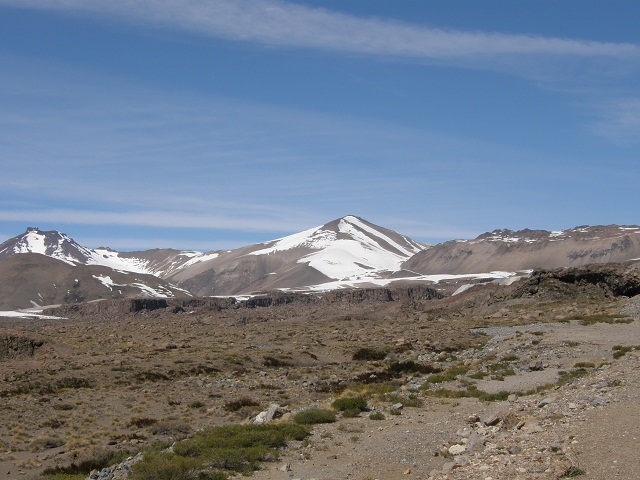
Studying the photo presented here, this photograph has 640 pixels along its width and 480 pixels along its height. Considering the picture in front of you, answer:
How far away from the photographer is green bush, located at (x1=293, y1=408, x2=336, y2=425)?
18594 millimetres

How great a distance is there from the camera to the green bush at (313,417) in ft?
61.0

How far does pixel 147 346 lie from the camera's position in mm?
50406

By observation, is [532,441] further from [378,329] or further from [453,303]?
[453,303]

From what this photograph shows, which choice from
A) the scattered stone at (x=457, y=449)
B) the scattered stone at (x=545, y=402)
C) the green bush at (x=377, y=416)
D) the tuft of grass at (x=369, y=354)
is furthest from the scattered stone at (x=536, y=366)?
the scattered stone at (x=457, y=449)

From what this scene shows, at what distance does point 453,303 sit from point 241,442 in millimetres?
68019

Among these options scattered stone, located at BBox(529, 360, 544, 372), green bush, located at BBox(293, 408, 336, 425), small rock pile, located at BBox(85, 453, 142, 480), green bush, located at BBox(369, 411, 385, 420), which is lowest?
small rock pile, located at BBox(85, 453, 142, 480)

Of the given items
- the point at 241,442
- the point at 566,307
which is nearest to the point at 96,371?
the point at 241,442

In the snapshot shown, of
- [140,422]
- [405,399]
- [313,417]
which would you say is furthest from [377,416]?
[140,422]

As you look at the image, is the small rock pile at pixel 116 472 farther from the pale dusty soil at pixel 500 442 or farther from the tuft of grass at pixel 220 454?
the pale dusty soil at pixel 500 442

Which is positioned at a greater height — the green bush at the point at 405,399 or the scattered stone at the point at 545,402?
the scattered stone at the point at 545,402

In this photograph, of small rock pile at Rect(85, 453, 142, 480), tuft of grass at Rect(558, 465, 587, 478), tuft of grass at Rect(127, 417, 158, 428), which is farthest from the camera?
tuft of grass at Rect(127, 417, 158, 428)

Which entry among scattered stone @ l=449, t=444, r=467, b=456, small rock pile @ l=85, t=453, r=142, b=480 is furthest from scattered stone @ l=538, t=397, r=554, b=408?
small rock pile @ l=85, t=453, r=142, b=480

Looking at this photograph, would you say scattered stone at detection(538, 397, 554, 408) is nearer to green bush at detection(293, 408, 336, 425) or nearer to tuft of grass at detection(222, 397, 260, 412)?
green bush at detection(293, 408, 336, 425)

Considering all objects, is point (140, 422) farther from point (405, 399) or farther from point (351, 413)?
point (405, 399)
